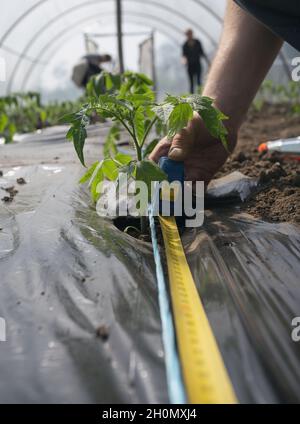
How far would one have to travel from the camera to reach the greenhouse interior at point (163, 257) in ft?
2.25

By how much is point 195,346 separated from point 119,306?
0.70ft

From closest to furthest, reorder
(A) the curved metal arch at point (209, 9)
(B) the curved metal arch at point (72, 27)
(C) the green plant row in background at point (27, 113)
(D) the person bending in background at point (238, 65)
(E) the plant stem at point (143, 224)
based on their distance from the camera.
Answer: (E) the plant stem at point (143, 224) < (D) the person bending in background at point (238, 65) < (C) the green plant row in background at point (27, 113) < (A) the curved metal arch at point (209, 9) < (B) the curved metal arch at point (72, 27)

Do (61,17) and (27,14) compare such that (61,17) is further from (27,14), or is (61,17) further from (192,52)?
(192,52)

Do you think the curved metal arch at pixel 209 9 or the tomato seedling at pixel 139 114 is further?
the curved metal arch at pixel 209 9

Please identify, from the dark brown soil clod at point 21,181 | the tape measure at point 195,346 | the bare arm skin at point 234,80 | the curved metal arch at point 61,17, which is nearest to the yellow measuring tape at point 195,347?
the tape measure at point 195,346

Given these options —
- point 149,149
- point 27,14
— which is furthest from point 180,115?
point 27,14

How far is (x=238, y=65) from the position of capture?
161 centimetres

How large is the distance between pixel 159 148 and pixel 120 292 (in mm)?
740

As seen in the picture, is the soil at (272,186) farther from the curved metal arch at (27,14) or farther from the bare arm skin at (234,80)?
the curved metal arch at (27,14)

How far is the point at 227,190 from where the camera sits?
5.35ft

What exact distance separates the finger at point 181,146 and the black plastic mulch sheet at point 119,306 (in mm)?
243

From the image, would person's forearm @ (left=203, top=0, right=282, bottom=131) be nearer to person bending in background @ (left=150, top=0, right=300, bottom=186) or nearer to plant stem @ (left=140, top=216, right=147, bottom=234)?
person bending in background @ (left=150, top=0, right=300, bottom=186)

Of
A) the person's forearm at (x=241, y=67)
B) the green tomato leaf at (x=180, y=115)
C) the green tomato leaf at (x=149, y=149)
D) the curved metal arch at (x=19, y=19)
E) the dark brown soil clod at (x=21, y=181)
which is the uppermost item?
the curved metal arch at (x=19, y=19)

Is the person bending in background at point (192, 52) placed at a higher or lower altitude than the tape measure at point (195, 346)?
higher
